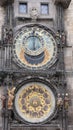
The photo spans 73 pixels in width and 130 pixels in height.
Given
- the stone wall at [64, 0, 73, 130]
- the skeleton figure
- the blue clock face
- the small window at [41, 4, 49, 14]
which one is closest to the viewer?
the skeleton figure

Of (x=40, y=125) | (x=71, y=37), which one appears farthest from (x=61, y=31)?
(x=40, y=125)

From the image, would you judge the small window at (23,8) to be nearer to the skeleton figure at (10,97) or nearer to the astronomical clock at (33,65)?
the astronomical clock at (33,65)

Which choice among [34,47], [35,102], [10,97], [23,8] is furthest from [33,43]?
[10,97]

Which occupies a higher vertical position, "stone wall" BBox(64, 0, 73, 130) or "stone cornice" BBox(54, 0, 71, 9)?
"stone cornice" BBox(54, 0, 71, 9)

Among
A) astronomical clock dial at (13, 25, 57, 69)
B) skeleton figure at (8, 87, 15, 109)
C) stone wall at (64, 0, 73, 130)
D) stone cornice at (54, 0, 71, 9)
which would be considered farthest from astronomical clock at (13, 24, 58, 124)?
stone cornice at (54, 0, 71, 9)

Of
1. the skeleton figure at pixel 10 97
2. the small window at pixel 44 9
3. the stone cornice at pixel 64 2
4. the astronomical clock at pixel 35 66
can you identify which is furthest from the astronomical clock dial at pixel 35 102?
the stone cornice at pixel 64 2

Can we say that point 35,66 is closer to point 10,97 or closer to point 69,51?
point 69,51

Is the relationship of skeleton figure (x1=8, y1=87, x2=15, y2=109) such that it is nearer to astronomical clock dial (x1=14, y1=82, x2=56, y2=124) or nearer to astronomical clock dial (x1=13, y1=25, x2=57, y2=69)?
astronomical clock dial (x1=14, y1=82, x2=56, y2=124)

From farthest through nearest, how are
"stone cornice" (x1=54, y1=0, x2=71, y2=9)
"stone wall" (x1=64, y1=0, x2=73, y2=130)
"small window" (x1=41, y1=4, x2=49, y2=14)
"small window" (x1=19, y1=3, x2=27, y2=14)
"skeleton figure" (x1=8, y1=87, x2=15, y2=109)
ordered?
1. "small window" (x1=41, y1=4, x2=49, y2=14)
2. "small window" (x1=19, y1=3, x2=27, y2=14)
3. "stone cornice" (x1=54, y1=0, x2=71, y2=9)
4. "stone wall" (x1=64, y1=0, x2=73, y2=130)
5. "skeleton figure" (x1=8, y1=87, x2=15, y2=109)
